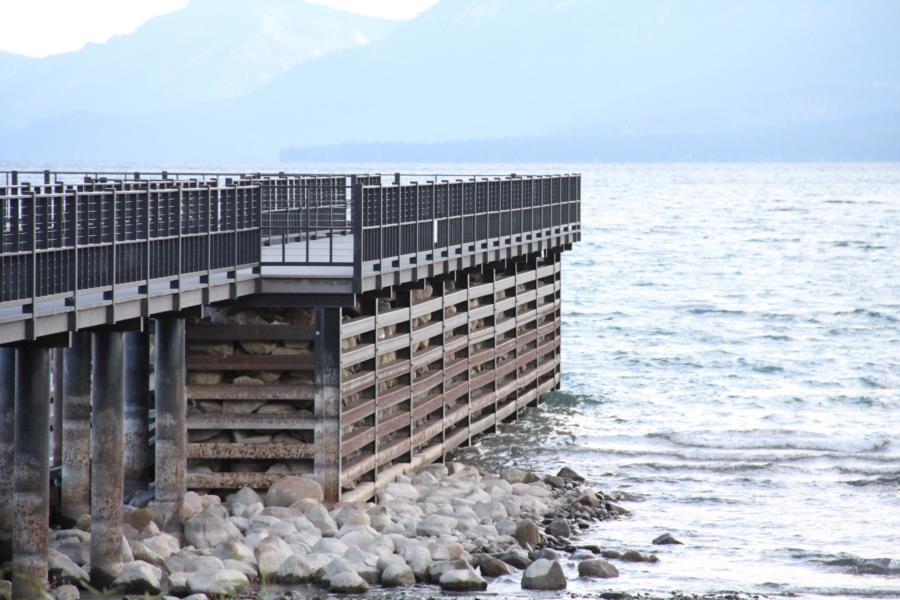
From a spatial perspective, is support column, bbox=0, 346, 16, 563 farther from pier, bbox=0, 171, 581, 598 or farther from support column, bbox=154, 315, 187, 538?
support column, bbox=154, 315, 187, 538

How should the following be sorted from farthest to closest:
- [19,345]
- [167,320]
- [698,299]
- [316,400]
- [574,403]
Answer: [698,299]
[574,403]
[316,400]
[167,320]
[19,345]

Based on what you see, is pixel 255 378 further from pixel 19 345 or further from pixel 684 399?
pixel 684 399

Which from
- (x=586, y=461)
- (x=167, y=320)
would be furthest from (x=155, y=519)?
(x=586, y=461)

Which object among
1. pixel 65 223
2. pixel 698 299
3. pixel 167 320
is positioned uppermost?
pixel 65 223

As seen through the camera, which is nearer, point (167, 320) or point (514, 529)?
point (167, 320)

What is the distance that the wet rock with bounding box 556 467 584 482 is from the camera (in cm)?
2833

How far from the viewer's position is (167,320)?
2058cm

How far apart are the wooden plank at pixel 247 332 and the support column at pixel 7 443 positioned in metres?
4.32

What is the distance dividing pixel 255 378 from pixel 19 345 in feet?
20.5

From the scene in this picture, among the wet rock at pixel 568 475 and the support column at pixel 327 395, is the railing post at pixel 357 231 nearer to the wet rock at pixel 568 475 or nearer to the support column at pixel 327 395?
the support column at pixel 327 395

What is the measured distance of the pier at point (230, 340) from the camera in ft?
56.3

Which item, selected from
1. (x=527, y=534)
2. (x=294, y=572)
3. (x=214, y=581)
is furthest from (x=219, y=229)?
(x=527, y=534)

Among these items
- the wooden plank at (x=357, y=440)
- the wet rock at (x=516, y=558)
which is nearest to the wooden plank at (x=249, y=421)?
the wooden plank at (x=357, y=440)

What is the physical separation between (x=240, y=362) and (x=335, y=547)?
121 inches
